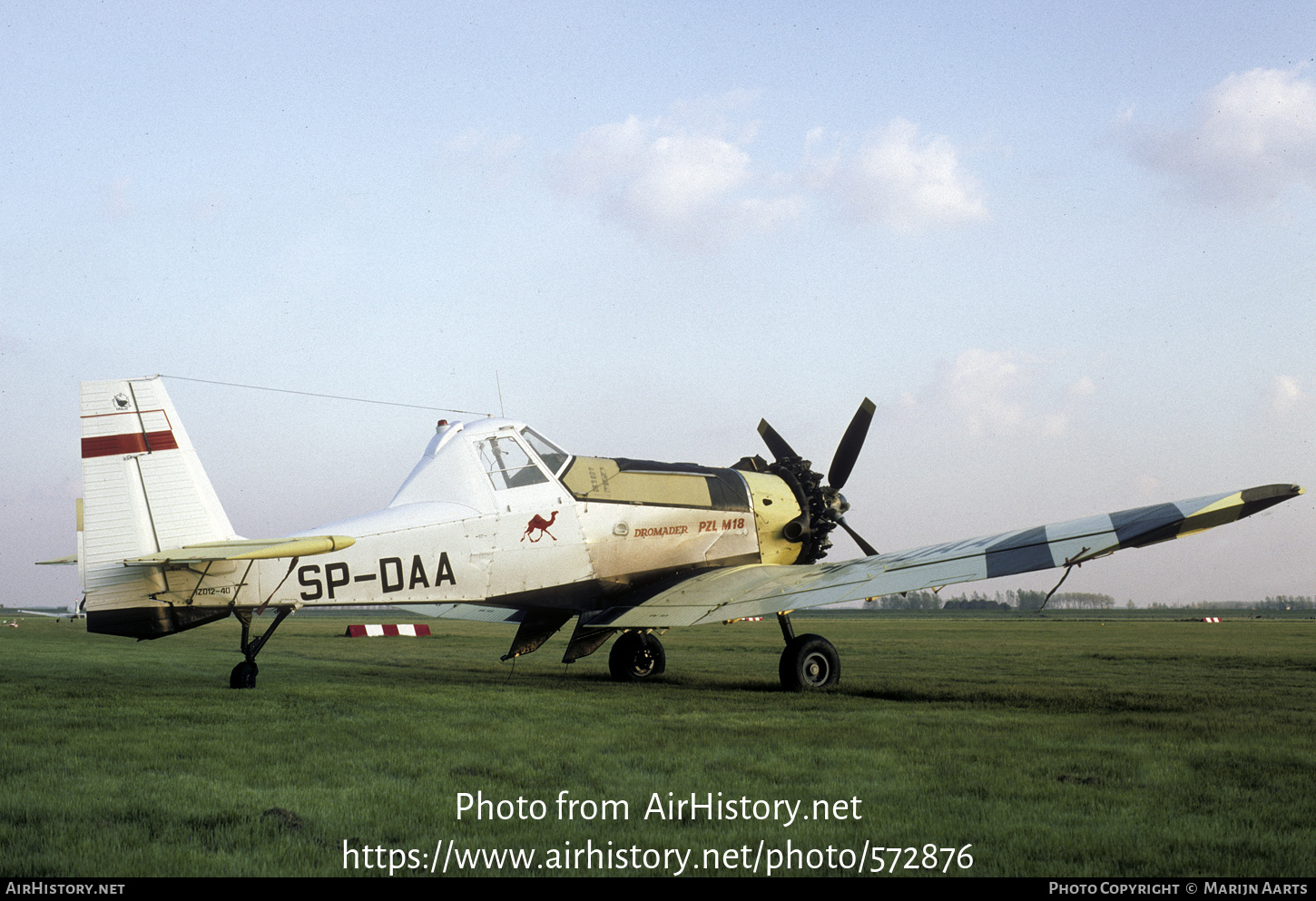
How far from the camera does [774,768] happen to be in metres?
6.62

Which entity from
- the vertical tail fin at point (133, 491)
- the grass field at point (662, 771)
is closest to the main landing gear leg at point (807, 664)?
the grass field at point (662, 771)

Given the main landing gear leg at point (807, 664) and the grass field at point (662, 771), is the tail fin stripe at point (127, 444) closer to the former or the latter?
the grass field at point (662, 771)

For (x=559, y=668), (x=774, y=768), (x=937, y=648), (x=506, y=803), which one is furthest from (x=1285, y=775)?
(x=937, y=648)

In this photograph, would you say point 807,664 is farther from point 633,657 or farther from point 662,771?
point 662,771

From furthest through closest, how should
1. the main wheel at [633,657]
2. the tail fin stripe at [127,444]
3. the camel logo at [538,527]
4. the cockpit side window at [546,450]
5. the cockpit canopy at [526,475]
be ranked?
the main wheel at [633,657]
the cockpit side window at [546,450]
the camel logo at [538,527]
the cockpit canopy at [526,475]
the tail fin stripe at [127,444]

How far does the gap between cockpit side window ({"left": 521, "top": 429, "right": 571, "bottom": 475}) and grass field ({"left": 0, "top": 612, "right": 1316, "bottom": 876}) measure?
302 centimetres

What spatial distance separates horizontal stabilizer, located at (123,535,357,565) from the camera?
34.6 ft

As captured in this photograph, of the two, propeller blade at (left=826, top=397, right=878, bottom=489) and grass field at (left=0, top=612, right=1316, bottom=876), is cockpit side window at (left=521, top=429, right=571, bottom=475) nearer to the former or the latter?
grass field at (left=0, top=612, right=1316, bottom=876)

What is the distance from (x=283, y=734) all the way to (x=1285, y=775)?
7.28 meters

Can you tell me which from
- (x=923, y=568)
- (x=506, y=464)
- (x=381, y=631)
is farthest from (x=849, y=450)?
(x=381, y=631)

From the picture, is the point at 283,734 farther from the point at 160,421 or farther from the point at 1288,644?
the point at 1288,644

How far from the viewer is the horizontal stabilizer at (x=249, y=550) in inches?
416

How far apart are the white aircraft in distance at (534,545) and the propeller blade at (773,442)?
3.00 ft

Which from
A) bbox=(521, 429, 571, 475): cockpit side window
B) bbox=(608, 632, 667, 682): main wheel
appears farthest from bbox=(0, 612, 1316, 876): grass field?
bbox=(521, 429, 571, 475): cockpit side window
